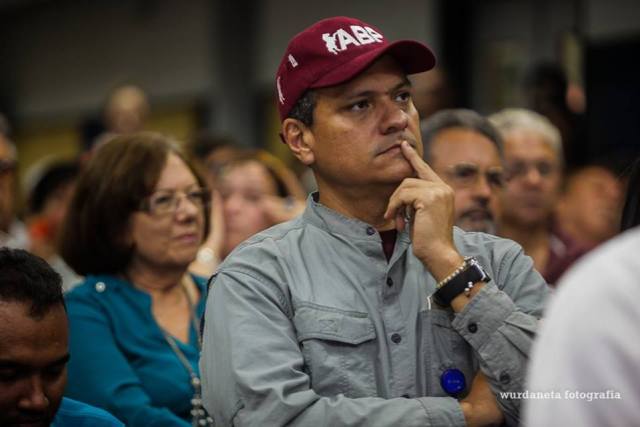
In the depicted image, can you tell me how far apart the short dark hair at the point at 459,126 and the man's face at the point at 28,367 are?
5.68ft

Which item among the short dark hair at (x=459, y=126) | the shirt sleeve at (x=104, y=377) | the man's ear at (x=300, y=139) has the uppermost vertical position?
the man's ear at (x=300, y=139)

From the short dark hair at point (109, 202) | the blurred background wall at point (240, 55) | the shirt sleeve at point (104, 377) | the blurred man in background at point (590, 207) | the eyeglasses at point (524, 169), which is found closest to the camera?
the shirt sleeve at point (104, 377)

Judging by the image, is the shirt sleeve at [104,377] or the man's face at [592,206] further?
the man's face at [592,206]

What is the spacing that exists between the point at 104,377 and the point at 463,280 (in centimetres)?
135

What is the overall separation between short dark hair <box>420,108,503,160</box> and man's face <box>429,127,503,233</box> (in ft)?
0.06

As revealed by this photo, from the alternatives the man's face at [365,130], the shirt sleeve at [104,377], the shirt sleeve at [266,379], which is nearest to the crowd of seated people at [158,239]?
the shirt sleeve at [104,377]

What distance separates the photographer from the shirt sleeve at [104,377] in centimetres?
327

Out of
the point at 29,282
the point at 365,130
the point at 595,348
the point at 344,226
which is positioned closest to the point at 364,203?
the point at 344,226

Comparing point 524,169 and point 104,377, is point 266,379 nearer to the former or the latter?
point 104,377

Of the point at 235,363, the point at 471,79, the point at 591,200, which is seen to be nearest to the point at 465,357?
the point at 235,363

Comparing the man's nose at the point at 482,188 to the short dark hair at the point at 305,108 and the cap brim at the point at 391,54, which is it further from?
the short dark hair at the point at 305,108

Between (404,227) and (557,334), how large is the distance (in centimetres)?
139

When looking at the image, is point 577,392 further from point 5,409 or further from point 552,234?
point 552,234

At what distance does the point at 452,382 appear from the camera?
2521 millimetres
